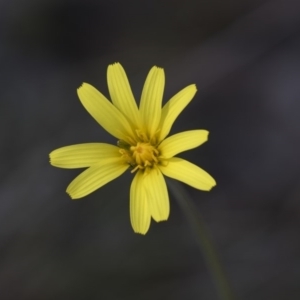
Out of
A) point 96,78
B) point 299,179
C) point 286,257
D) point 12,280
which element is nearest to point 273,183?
point 299,179

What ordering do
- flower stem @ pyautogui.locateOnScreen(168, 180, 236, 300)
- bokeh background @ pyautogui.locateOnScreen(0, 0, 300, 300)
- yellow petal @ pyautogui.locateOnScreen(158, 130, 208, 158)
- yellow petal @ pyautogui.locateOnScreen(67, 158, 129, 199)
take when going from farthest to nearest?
bokeh background @ pyautogui.locateOnScreen(0, 0, 300, 300)
yellow petal @ pyautogui.locateOnScreen(67, 158, 129, 199)
yellow petal @ pyautogui.locateOnScreen(158, 130, 208, 158)
flower stem @ pyautogui.locateOnScreen(168, 180, 236, 300)

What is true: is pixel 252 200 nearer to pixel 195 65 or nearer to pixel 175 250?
pixel 175 250

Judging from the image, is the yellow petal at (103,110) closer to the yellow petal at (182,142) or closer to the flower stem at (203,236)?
the yellow petal at (182,142)

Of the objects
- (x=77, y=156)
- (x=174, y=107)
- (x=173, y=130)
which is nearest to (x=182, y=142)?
(x=174, y=107)

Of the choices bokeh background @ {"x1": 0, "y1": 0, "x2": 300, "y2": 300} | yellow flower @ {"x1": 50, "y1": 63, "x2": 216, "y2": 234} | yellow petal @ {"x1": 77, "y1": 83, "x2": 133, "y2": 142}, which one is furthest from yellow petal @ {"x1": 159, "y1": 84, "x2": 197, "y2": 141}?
bokeh background @ {"x1": 0, "y1": 0, "x2": 300, "y2": 300}

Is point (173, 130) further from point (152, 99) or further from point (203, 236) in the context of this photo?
point (203, 236)

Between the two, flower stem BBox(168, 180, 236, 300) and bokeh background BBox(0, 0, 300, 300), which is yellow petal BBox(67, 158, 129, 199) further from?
bokeh background BBox(0, 0, 300, 300)

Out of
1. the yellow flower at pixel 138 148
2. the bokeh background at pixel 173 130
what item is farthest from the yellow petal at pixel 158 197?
the bokeh background at pixel 173 130
